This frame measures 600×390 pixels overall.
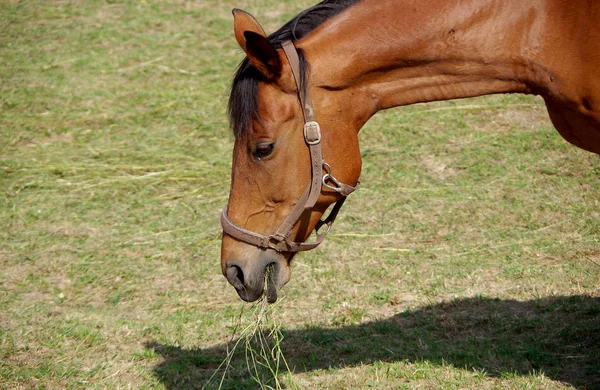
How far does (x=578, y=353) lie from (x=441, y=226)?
5.58 ft

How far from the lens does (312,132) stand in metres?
3.03

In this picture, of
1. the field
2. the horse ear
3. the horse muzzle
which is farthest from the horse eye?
the field

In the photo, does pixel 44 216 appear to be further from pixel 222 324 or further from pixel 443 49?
pixel 443 49

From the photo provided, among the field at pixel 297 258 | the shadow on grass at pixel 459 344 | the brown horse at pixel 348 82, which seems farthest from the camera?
the field at pixel 297 258

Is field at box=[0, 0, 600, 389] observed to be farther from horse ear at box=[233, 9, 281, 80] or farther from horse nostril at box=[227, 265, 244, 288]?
horse ear at box=[233, 9, 281, 80]

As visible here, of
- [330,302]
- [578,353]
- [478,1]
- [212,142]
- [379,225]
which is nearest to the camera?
[478,1]

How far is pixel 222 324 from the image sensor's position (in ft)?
14.3

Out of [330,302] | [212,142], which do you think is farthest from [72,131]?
[330,302]

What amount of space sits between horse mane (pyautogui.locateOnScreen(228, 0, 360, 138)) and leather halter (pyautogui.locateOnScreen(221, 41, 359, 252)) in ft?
0.15

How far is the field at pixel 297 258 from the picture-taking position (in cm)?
392

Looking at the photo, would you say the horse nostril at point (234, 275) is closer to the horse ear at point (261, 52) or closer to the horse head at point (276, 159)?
the horse head at point (276, 159)

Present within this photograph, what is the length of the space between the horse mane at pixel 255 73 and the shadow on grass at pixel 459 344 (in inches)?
58.2

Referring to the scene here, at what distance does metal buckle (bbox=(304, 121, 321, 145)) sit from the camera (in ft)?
9.94

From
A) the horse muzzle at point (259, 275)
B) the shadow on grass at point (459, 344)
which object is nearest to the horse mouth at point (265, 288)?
the horse muzzle at point (259, 275)
